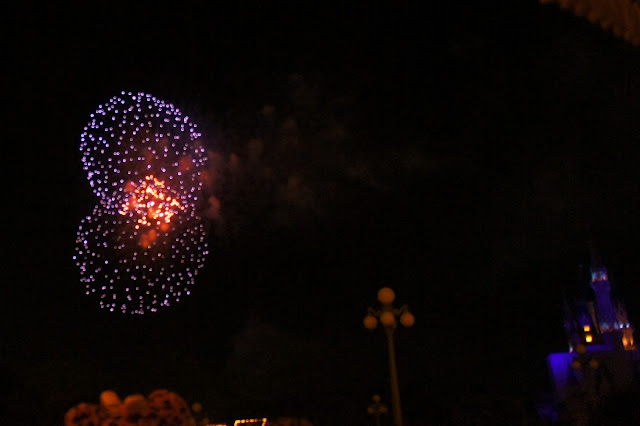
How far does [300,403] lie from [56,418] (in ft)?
57.6

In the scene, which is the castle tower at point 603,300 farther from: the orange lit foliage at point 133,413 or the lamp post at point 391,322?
the orange lit foliage at point 133,413

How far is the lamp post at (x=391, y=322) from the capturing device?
7883mm

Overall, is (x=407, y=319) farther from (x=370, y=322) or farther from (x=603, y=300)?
(x=603, y=300)

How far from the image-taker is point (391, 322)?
27.1ft

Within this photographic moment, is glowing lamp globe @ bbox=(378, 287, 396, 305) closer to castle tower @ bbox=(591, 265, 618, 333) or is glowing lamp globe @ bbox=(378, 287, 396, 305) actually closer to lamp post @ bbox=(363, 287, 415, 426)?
lamp post @ bbox=(363, 287, 415, 426)

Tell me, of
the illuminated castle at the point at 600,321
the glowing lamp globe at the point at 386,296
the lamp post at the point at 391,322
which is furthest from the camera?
the illuminated castle at the point at 600,321

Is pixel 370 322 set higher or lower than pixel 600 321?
lower

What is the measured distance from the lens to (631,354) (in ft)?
147

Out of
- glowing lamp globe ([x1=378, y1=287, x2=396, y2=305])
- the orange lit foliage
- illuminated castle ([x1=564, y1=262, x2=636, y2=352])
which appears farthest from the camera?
illuminated castle ([x1=564, y1=262, x2=636, y2=352])

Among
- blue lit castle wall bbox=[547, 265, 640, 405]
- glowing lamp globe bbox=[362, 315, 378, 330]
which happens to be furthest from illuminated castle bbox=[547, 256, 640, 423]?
glowing lamp globe bbox=[362, 315, 378, 330]

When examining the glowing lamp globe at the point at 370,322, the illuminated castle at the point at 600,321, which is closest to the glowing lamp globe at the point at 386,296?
the glowing lamp globe at the point at 370,322

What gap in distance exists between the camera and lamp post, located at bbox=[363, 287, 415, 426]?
310 inches

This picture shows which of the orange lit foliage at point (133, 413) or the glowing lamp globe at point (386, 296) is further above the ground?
the glowing lamp globe at point (386, 296)

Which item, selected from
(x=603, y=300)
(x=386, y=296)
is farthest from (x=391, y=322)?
(x=603, y=300)
